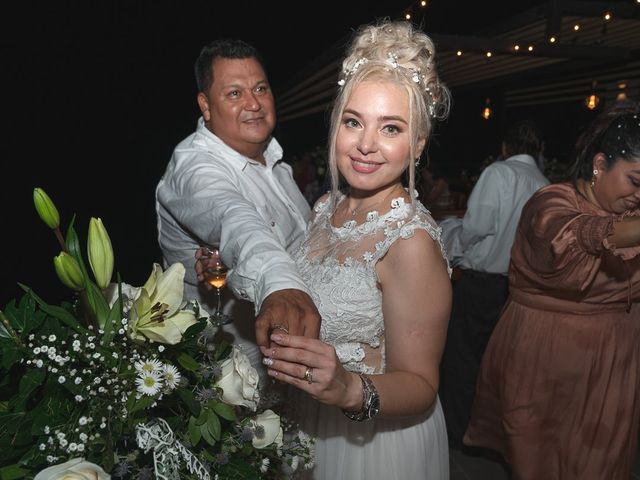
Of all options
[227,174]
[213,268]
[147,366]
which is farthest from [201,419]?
[227,174]

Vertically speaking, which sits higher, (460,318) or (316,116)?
(316,116)

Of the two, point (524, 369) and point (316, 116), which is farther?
point (316, 116)

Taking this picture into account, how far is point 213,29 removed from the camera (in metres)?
4.06

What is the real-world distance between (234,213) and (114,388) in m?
0.79

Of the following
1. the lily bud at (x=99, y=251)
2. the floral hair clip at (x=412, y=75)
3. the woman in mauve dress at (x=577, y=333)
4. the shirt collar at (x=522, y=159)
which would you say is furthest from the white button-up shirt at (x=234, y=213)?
the shirt collar at (x=522, y=159)

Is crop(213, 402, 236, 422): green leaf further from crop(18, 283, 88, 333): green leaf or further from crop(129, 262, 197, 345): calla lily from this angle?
crop(18, 283, 88, 333): green leaf

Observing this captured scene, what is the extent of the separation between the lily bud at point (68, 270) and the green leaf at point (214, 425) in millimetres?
294

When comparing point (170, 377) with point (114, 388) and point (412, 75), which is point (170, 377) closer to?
point (114, 388)

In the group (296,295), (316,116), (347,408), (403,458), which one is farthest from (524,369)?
(316,116)

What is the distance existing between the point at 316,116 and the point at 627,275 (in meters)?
13.8

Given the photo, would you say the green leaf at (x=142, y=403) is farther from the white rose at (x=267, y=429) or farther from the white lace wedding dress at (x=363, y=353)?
the white lace wedding dress at (x=363, y=353)

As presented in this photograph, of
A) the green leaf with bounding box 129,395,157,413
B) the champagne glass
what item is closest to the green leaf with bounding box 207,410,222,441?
the green leaf with bounding box 129,395,157,413

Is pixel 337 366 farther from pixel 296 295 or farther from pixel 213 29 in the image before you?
pixel 213 29

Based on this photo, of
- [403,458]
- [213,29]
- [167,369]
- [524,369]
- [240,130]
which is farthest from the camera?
[213,29]
